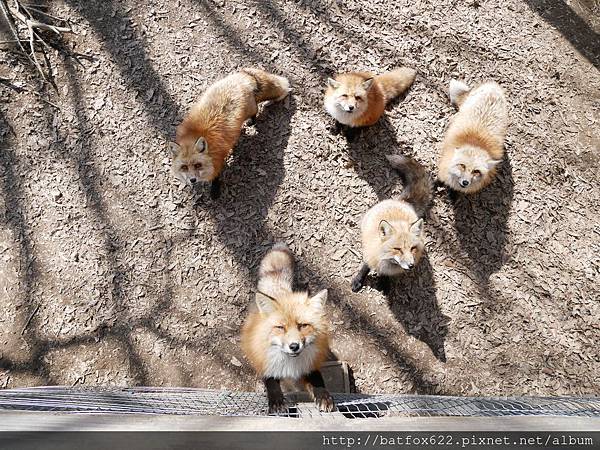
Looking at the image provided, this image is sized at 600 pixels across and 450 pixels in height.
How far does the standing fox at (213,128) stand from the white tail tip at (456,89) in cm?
206

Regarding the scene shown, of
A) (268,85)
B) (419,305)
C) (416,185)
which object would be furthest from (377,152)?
(419,305)

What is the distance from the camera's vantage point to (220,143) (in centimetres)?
395

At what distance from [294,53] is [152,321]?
3.28 metres

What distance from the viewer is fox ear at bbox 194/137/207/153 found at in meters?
3.73

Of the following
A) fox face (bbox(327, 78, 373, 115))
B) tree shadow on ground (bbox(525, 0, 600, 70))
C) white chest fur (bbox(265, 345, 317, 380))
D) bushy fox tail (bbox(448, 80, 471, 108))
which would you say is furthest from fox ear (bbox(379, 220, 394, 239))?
tree shadow on ground (bbox(525, 0, 600, 70))

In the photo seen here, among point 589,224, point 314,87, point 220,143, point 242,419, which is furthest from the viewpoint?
point 314,87

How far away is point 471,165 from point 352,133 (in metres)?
1.26

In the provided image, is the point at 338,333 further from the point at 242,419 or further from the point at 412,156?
the point at 242,419

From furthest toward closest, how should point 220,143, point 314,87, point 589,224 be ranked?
point 314,87, point 589,224, point 220,143

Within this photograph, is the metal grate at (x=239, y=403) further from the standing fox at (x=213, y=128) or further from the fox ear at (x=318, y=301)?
the standing fox at (x=213, y=128)

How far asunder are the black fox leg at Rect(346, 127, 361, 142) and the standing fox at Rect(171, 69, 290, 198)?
103cm

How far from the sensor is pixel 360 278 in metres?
4.07

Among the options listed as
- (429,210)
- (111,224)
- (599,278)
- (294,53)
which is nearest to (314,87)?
(294,53)

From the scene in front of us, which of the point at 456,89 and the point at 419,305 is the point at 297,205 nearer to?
the point at 419,305
